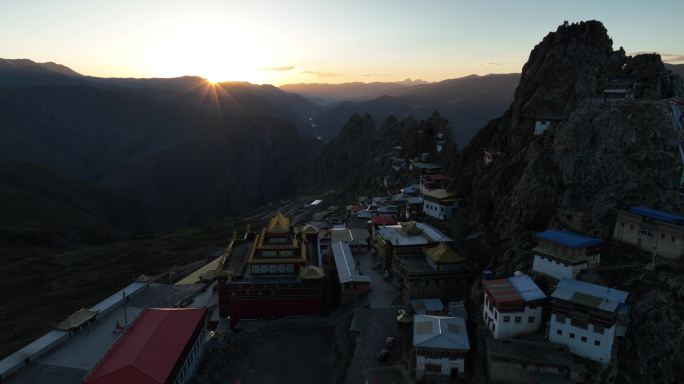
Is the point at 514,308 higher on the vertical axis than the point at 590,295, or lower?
lower

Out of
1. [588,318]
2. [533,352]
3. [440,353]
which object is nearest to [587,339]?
[588,318]

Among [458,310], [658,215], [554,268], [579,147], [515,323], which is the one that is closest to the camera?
[515,323]

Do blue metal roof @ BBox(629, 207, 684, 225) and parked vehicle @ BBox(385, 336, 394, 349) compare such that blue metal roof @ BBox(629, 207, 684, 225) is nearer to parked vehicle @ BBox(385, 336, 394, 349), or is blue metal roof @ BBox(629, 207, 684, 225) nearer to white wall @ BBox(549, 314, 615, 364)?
white wall @ BBox(549, 314, 615, 364)

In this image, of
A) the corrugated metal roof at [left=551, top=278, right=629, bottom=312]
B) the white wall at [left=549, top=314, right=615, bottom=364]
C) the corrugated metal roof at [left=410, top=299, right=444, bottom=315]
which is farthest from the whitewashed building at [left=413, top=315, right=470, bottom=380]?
the corrugated metal roof at [left=551, top=278, right=629, bottom=312]

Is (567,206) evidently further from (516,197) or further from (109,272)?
(109,272)

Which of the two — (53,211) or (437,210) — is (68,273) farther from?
(437,210)

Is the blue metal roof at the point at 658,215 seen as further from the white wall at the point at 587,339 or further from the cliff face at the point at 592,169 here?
the white wall at the point at 587,339

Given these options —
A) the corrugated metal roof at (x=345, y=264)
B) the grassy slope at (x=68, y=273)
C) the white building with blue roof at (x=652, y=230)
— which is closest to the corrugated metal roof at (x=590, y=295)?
the white building with blue roof at (x=652, y=230)

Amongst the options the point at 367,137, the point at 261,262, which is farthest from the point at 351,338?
the point at 367,137
